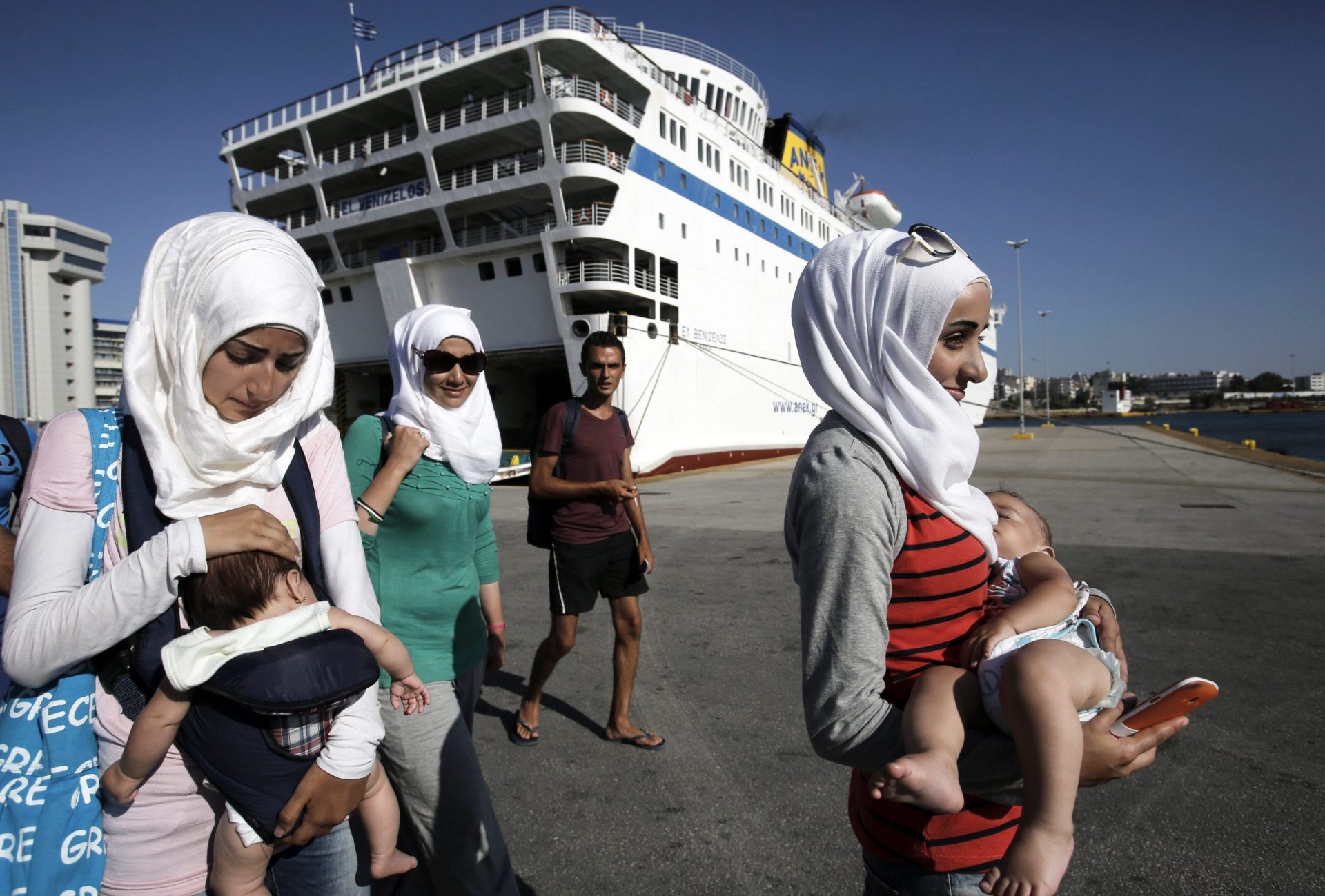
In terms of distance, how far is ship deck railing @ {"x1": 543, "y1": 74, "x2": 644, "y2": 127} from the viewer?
51.3 feet

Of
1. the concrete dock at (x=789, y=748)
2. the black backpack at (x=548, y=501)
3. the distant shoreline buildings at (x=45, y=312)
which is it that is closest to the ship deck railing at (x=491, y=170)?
the concrete dock at (x=789, y=748)

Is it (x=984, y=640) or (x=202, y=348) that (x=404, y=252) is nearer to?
(x=202, y=348)

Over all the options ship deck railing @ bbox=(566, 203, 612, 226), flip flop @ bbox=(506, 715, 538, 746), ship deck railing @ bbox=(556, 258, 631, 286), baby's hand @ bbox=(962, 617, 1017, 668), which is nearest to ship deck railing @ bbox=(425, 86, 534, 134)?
ship deck railing @ bbox=(566, 203, 612, 226)

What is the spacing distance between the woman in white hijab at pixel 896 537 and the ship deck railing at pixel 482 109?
16438 mm

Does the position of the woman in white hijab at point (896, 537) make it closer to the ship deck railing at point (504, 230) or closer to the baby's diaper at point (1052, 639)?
the baby's diaper at point (1052, 639)

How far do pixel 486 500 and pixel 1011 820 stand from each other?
1876 millimetres

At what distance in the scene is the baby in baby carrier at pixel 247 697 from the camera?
4.13 ft

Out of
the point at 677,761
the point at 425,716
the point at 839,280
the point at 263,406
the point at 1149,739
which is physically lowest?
the point at 677,761

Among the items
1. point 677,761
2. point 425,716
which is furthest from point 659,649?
point 425,716

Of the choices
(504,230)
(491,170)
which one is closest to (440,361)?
(504,230)

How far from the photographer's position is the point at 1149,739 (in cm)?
124

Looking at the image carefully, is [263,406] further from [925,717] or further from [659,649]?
[659,649]

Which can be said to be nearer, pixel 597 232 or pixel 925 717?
pixel 925 717

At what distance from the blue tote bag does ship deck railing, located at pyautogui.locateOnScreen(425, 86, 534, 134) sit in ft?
54.3
